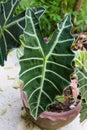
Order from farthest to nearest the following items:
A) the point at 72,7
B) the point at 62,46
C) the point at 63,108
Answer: the point at 72,7, the point at 63,108, the point at 62,46

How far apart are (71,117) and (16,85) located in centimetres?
59

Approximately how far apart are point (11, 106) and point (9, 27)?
0.86m

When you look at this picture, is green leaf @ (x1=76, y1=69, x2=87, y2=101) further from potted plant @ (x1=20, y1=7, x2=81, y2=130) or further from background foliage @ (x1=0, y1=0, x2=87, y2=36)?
background foliage @ (x1=0, y1=0, x2=87, y2=36)

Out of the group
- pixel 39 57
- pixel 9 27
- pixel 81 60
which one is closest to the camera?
pixel 39 57

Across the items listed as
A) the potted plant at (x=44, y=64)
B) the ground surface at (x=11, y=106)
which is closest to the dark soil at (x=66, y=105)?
the ground surface at (x=11, y=106)

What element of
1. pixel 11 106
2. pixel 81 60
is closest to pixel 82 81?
pixel 81 60

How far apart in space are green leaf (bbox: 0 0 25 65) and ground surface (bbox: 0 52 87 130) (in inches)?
28.7

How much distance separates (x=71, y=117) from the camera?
82.0 inches

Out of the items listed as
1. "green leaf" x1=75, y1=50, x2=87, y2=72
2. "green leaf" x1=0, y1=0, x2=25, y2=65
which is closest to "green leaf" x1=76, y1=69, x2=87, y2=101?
"green leaf" x1=75, y1=50, x2=87, y2=72

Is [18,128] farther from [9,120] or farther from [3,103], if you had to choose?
[3,103]

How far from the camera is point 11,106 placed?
2.37 meters

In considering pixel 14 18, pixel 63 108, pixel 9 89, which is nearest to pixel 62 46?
pixel 14 18

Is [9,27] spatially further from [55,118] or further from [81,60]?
[55,118]

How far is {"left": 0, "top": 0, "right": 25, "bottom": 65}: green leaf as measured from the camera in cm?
163
